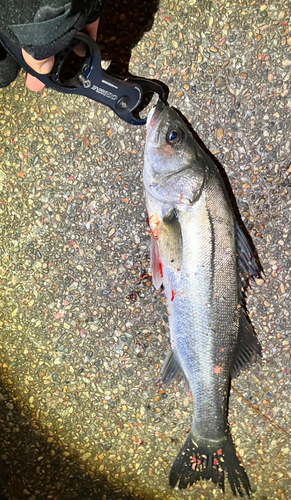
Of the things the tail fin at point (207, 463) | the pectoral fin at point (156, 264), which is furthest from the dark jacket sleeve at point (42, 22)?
the tail fin at point (207, 463)

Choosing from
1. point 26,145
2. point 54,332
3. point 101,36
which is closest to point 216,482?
point 54,332

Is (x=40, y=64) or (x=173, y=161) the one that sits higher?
(x=40, y=64)

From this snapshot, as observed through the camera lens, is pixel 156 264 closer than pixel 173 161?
No

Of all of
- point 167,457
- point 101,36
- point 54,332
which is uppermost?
point 101,36

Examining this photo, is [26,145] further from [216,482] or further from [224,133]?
[216,482]

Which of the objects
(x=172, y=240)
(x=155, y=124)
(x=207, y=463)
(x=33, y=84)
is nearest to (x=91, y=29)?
(x=33, y=84)

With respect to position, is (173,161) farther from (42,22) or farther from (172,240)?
(42,22)

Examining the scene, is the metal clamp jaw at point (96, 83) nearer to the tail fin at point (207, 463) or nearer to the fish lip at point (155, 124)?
the fish lip at point (155, 124)
